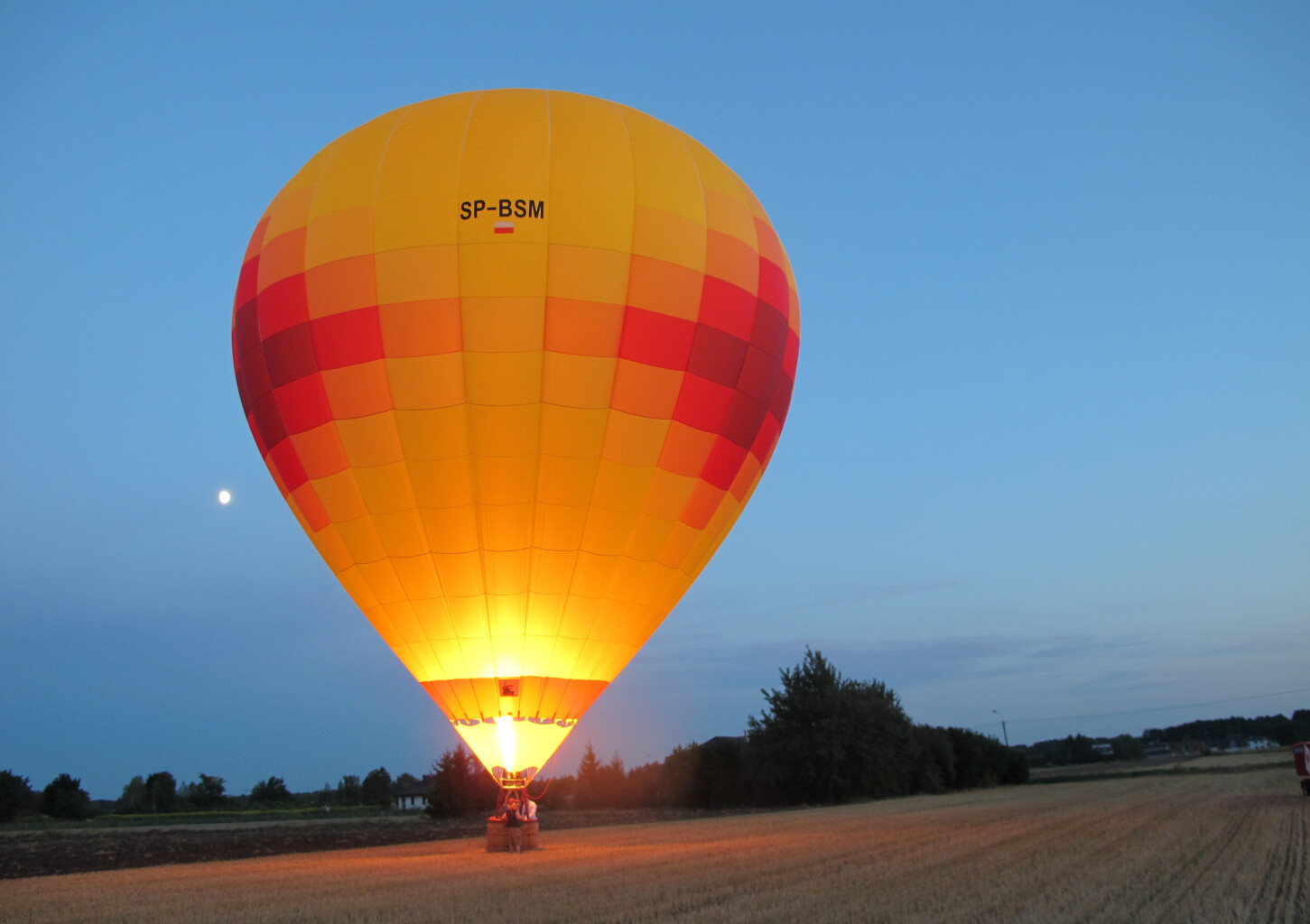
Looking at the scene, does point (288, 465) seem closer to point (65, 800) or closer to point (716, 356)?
point (716, 356)

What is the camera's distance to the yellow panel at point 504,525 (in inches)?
499

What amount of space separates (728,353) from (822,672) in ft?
84.6

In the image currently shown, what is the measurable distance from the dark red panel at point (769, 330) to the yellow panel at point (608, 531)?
10.2 ft

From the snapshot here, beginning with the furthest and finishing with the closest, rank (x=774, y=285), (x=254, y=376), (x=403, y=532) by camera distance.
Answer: (x=774, y=285) → (x=254, y=376) → (x=403, y=532)

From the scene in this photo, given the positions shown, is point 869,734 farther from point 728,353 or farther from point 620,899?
point 620,899

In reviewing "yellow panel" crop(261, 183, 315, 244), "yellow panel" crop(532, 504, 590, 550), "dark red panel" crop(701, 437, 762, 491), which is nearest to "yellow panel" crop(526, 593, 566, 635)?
"yellow panel" crop(532, 504, 590, 550)

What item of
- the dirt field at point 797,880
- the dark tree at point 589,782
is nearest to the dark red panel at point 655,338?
the dirt field at point 797,880

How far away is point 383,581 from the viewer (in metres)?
13.3

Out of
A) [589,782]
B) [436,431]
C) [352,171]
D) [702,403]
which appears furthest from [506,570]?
[589,782]

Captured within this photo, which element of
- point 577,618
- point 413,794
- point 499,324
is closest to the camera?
point 499,324

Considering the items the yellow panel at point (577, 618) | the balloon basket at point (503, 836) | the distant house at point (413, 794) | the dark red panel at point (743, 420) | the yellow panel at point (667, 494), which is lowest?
the balloon basket at point (503, 836)

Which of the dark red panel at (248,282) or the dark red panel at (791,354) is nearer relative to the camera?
the dark red panel at (248,282)

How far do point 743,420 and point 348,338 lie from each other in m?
5.50

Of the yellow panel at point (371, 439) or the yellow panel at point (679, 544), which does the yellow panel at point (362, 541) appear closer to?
the yellow panel at point (371, 439)
